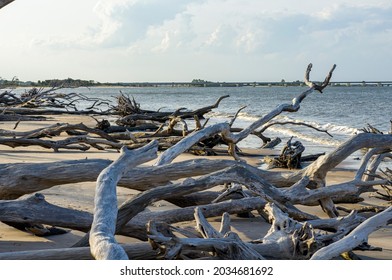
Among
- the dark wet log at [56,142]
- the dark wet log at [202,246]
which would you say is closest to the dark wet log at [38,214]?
the dark wet log at [202,246]

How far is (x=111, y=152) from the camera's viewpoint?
10391 millimetres

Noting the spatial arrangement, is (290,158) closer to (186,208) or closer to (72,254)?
(186,208)

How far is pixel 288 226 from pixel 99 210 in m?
1.16

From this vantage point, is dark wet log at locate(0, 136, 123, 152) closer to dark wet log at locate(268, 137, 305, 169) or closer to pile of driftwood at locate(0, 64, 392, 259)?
dark wet log at locate(268, 137, 305, 169)

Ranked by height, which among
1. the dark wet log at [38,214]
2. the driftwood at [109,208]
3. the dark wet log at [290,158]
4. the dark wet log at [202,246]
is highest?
the driftwood at [109,208]

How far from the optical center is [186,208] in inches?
173

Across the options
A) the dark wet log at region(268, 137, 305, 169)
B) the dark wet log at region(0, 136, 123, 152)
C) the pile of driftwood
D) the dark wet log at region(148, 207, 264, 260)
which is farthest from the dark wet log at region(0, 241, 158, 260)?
the dark wet log at region(0, 136, 123, 152)

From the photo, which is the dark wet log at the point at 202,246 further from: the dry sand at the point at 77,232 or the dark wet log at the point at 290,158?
the dark wet log at the point at 290,158

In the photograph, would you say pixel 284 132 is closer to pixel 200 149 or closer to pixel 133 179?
pixel 200 149

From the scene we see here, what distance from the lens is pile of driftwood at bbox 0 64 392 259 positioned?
10.1ft

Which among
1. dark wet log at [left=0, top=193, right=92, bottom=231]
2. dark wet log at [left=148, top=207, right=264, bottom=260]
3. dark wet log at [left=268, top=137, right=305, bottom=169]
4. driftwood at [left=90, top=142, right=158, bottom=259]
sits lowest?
dark wet log at [left=268, top=137, right=305, bottom=169]

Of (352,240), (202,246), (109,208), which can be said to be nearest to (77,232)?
(109,208)

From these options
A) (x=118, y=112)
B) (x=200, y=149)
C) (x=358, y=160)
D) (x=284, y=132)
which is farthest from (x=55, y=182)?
(x=118, y=112)

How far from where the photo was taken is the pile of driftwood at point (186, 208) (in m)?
3.07
